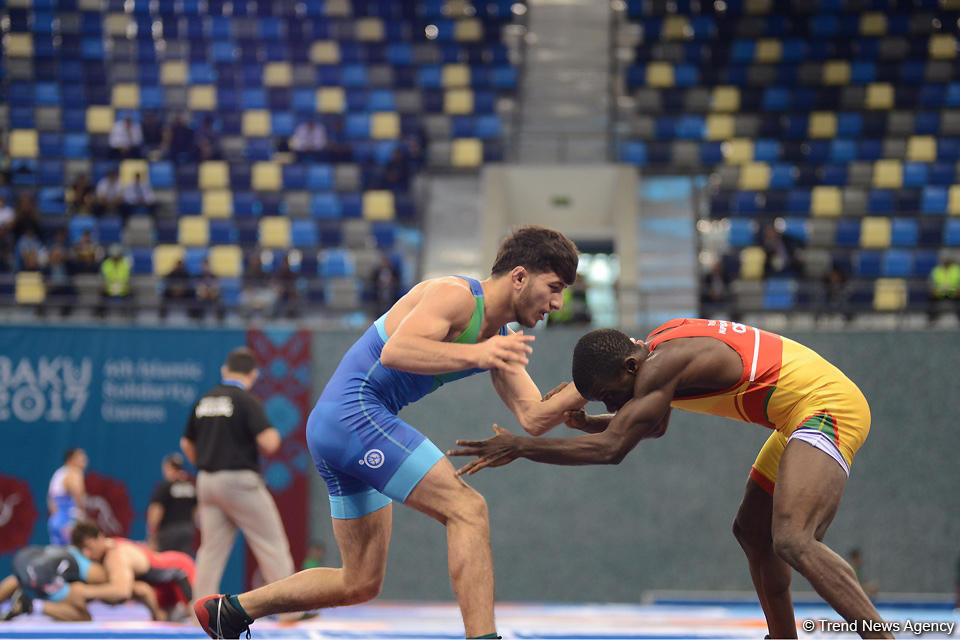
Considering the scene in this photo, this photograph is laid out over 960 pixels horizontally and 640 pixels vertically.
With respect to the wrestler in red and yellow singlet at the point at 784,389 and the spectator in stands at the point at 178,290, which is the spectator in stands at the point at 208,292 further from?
the wrestler in red and yellow singlet at the point at 784,389

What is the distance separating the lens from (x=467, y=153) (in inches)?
611

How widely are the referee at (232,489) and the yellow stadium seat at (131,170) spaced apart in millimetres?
9624

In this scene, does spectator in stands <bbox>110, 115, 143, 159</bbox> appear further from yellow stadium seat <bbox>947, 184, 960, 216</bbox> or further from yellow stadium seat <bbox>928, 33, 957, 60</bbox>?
yellow stadium seat <bbox>928, 33, 957, 60</bbox>

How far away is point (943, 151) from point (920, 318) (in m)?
3.95

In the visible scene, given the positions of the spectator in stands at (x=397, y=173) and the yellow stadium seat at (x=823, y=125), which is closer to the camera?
the spectator in stands at (x=397, y=173)

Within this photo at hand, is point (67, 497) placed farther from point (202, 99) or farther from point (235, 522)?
point (202, 99)

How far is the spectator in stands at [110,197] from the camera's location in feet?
46.5

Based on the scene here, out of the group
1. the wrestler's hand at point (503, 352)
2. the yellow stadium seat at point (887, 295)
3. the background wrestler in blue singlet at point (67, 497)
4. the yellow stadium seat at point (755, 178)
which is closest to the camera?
the wrestler's hand at point (503, 352)

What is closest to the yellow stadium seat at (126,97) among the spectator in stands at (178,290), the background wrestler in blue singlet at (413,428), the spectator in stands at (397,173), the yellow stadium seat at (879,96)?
the spectator in stands at (397,173)

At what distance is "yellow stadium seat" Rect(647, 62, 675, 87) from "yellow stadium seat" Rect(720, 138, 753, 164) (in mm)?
1673

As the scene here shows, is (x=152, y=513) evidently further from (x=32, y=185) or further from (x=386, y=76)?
(x=386, y=76)

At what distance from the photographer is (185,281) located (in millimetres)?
11953

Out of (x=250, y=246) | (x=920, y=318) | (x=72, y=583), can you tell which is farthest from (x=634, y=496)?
(x=250, y=246)

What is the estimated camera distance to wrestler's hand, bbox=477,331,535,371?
345 cm
